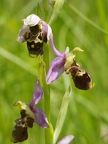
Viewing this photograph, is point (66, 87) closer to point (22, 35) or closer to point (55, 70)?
point (55, 70)

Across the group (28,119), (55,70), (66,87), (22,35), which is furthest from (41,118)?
(66,87)

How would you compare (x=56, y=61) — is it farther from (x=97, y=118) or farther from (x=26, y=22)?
(x=97, y=118)

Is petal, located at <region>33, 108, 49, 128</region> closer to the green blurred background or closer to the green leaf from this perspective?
the green leaf

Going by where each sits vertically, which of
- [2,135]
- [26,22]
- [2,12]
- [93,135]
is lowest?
[93,135]

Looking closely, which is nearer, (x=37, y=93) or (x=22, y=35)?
(x=22, y=35)

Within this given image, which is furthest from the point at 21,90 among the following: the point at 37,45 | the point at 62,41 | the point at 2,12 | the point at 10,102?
the point at 37,45

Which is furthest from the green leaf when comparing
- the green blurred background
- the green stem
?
the green blurred background
